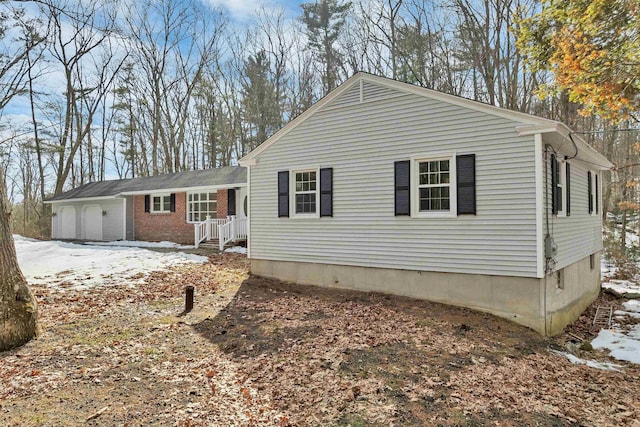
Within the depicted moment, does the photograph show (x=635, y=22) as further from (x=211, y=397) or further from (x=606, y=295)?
(x=211, y=397)

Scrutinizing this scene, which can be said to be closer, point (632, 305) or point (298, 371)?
point (298, 371)

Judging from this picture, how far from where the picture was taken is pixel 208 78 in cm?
2695

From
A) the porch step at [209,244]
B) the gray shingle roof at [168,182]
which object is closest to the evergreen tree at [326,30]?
the gray shingle roof at [168,182]

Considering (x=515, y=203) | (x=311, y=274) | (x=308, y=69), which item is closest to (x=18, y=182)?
(x=308, y=69)

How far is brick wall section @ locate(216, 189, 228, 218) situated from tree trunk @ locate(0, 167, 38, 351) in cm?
1059

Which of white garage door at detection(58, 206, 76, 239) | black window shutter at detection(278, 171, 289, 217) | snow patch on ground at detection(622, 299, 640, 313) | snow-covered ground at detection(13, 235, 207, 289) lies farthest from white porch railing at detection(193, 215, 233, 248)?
snow patch on ground at detection(622, 299, 640, 313)

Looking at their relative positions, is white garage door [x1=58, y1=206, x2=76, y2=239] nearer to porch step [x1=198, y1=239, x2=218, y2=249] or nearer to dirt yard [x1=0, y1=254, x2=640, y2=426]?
porch step [x1=198, y1=239, x2=218, y2=249]

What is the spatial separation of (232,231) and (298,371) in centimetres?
1148

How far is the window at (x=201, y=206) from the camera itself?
1703cm

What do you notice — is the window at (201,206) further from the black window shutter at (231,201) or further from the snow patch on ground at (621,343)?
the snow patch on ground at (621,343)

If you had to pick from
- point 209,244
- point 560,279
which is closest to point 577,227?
point 560,279

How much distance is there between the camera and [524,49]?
936 cm

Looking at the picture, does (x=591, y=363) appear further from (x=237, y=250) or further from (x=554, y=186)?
(x=237, y=250)

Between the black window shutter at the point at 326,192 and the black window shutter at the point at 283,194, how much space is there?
1075mm
